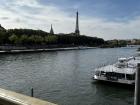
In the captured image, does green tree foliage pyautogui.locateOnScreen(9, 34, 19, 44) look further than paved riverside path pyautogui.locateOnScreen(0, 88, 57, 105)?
Yes

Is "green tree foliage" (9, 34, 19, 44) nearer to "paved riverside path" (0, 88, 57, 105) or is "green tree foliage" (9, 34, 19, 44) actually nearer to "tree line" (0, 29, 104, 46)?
"tree line" (0, 29, 104, 46)

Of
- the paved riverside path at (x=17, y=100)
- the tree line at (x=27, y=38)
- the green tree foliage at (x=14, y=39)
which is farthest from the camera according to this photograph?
the tree line at (x=27, y=38)

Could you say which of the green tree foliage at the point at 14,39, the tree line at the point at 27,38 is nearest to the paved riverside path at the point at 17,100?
the tree line at the point at 27,38

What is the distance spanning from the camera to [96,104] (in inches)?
858

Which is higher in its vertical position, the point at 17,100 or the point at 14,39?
the point at 14,39

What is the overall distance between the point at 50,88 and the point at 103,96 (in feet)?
20.6

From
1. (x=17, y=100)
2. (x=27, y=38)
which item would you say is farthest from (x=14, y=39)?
(x=17, y=100)

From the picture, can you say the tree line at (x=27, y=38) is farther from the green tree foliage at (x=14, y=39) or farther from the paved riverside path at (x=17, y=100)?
the paved riverside path at (x=17, y=100)

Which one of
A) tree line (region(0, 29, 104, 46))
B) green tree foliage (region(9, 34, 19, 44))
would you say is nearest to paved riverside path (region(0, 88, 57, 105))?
tree line (region(0, 29, 104, 46))

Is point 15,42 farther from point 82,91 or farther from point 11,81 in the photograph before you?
point 82,91

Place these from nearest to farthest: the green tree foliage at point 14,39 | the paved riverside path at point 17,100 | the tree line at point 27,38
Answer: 1. the paved riverside path at point 17,100
2. the green tree foliage at point 14,39
3. the tree line at point 27,38

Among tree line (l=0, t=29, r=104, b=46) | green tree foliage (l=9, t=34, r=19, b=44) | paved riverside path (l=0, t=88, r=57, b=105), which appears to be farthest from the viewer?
tree line (l=0, t=29, r=104, b=46)

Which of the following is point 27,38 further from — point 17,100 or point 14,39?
point 17,100

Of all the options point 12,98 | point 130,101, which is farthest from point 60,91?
point 12,98
